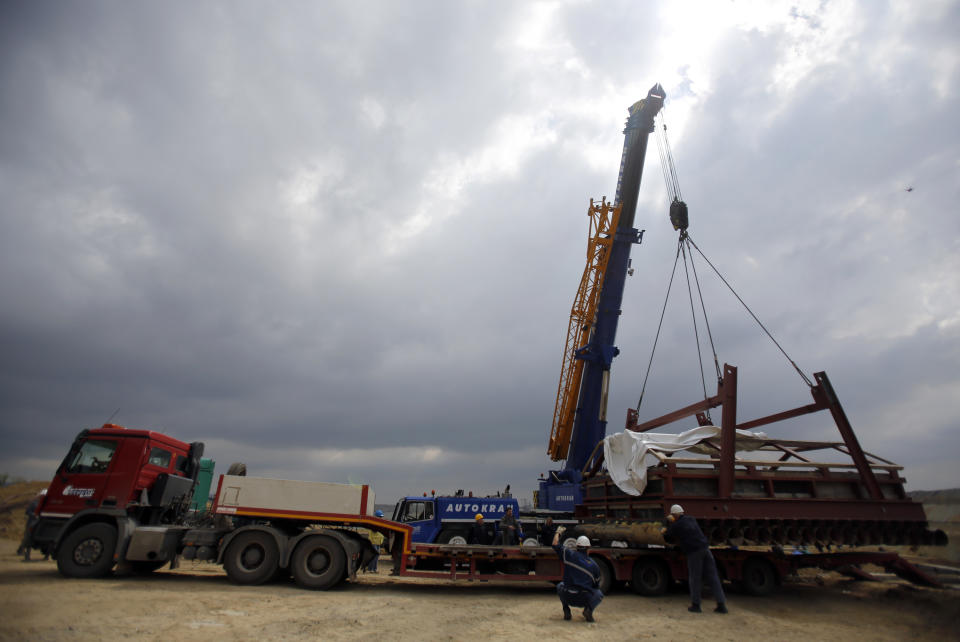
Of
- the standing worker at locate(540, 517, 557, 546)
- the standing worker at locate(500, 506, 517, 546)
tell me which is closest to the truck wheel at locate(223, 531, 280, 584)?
the standing worker at locate(500, 506, 517, 546)

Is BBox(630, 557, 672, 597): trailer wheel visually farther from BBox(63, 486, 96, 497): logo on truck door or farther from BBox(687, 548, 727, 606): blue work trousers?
BBox(63, 486, 96, 497): logo on truck door

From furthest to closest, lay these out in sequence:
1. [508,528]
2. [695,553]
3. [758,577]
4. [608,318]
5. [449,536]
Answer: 1. [608,318]
2. [449,536]
3. [508,528]
4. [758,577]
5. [695,553]

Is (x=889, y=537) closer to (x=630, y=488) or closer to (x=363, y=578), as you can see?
(x=630, y=488)

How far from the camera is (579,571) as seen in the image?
7938mm

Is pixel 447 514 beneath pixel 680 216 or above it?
beneath

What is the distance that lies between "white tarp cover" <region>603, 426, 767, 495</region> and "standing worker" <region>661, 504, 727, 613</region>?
1827mm

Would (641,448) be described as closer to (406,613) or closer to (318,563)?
(406,613)

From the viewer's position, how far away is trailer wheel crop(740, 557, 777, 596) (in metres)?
11.1

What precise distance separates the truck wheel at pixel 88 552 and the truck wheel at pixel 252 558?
2.32m

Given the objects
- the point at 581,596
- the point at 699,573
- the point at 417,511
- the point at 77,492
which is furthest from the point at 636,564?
the point at 77,492

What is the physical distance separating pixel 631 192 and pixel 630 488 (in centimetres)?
1220

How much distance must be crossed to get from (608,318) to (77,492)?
16214 mm

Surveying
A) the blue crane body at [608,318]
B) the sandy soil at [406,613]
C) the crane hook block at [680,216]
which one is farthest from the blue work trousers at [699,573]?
the crane hook block at [680,216]

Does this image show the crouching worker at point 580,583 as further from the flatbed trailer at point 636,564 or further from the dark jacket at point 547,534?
the dark jacket at point 547,534
